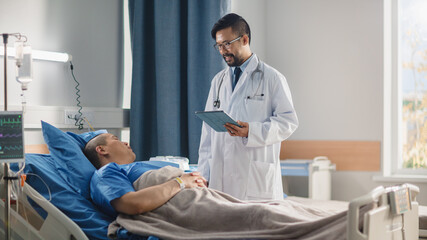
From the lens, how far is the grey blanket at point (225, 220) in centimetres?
172

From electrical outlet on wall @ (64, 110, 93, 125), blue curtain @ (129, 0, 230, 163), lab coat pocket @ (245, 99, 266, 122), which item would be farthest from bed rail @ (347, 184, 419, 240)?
electrical outlet on wall @ (64, 110, 93, 125)

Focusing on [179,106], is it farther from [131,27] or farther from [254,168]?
[254,168]

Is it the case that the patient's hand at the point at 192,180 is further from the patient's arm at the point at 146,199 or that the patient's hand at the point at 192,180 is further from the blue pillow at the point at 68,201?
the blue pillow at the point at 68,201

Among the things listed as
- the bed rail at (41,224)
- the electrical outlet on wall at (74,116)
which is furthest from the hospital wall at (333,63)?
the bed rail at (41,224)

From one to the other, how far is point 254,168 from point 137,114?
1148 mm

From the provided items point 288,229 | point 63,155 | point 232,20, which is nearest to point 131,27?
point 232,20

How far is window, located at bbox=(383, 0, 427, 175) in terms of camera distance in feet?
12.9

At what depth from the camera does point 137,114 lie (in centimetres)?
332

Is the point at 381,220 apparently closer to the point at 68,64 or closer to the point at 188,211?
the point at 188,211

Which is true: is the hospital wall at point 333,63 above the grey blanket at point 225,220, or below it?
above

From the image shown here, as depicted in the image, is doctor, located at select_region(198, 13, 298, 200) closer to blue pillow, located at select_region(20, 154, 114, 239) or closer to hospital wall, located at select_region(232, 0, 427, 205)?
blue pillow, located at select_region(20, 154, 114, 239)

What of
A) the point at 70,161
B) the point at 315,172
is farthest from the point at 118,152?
the point at 315,172

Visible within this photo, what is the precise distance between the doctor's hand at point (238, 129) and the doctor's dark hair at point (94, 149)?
58cm

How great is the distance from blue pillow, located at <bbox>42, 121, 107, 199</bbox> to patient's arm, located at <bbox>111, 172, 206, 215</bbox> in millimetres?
263
